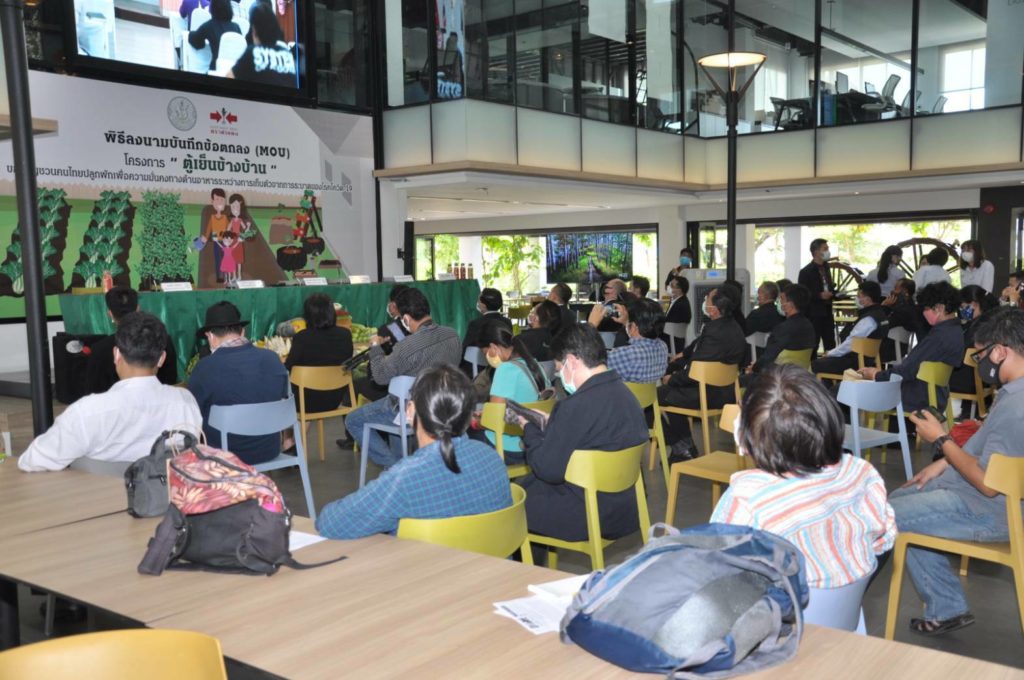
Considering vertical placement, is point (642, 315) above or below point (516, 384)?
above

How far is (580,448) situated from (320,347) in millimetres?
3197

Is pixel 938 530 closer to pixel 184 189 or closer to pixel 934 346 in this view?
pixel 934 346

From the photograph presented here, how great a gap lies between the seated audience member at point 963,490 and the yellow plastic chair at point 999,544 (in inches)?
1.8

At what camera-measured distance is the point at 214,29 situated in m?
10.4

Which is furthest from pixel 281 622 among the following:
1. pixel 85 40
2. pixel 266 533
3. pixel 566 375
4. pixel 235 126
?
pixel 235 126

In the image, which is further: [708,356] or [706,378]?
[708,356]

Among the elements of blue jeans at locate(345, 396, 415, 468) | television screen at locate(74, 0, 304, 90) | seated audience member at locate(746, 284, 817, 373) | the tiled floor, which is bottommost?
the tiled floor

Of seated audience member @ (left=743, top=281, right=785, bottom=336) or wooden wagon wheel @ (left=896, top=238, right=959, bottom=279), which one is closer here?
seated audience member @ (left=743, top=281, right=785, bottom=336)

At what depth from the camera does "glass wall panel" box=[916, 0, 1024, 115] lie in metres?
11.8

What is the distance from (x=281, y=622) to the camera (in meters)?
1.90

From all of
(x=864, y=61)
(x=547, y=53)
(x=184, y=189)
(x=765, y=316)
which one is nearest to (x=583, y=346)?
(x=765, y=316)

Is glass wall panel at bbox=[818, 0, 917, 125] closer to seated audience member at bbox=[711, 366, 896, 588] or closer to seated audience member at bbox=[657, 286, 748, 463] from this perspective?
seated audience member at bbox=[657, 286, 748, 463]

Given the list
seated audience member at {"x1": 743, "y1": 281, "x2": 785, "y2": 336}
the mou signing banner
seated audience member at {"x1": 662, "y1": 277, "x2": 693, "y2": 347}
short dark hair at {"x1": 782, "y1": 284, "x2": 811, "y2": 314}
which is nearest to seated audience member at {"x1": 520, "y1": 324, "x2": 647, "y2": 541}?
short dark hair at {"x1": 782, "y1": 284, "x2": 811, "y2": 314}

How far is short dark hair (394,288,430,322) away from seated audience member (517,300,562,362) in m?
0.79
